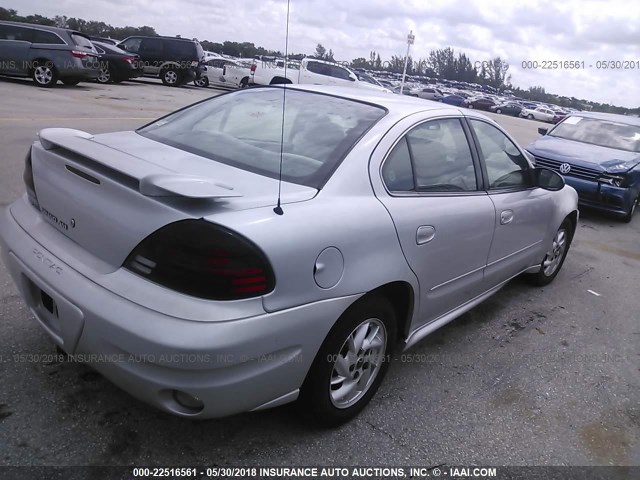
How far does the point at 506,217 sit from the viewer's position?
3527mm

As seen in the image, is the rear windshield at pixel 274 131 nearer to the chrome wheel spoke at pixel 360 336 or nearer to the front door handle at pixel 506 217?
the chrome wheel spoke at pixel 360 336

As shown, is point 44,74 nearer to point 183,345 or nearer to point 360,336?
point 360,336

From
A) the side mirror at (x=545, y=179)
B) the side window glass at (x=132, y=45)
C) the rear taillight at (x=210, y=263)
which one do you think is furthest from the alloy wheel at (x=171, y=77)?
the rear taillight at (x=210, y=263)

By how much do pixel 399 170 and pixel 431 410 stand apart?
4.17 feet

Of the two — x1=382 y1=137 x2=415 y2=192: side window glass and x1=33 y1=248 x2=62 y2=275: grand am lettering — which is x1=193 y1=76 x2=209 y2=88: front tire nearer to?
x1=382 y1=137 x2=415 y2=192: side window glass

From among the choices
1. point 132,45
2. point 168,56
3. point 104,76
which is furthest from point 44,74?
point 168,56

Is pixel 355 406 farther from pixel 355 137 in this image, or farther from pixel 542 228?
pixel 542 228

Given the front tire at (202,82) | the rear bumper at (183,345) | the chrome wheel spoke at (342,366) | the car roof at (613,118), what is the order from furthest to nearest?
1. the front tire at (202,82)
2. the car roof at (613,118)
3. the chrome wheel spoke at (342,366)
4. the rear bumper at (183,345)

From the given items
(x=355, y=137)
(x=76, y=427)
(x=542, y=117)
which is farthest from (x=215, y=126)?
(x=542, y=117)

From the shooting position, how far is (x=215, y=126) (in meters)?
3.01

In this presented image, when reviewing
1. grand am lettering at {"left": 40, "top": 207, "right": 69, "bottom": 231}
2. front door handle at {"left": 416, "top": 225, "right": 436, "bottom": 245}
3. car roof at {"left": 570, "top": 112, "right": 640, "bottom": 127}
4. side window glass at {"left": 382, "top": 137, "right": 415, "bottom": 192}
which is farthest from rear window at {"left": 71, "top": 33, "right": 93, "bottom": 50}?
front door handle at {"left": 416, "top": 225, "right": 436, "bottom": 245}

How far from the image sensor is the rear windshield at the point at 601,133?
862 centimetres

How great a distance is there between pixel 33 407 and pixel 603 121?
9520 millimetres

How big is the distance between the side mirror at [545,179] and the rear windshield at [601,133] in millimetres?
5489
